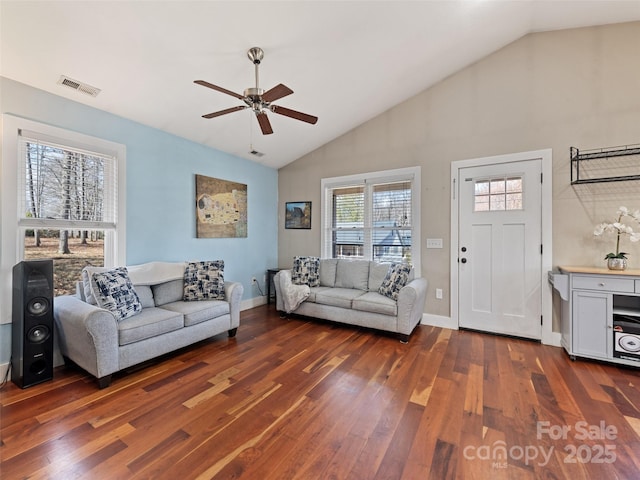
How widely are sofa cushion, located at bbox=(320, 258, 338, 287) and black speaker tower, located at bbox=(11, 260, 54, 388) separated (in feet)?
10.2

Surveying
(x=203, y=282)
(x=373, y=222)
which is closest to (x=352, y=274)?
(x=373, y=222)

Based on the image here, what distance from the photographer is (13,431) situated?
1752mm

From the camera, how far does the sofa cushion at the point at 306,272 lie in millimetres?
4266

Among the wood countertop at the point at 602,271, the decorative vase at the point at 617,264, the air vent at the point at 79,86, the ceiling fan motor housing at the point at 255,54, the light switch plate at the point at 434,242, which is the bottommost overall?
the wood countertop at the point at 602,271

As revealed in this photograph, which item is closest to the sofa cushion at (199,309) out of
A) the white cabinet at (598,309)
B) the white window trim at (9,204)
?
the white window trim at (9,204)

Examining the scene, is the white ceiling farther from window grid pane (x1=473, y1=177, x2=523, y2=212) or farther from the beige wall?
window grid pane (x1=473, y1=177, x2=523, y2=212)

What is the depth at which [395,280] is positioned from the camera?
356 cm

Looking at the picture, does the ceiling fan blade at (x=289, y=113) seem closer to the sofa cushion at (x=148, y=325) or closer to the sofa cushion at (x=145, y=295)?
the sofa cushion at (x=148, y=325)

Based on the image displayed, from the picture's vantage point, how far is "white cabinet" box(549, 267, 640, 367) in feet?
8.48

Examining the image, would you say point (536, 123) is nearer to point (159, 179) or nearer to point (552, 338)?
point (552, 338)

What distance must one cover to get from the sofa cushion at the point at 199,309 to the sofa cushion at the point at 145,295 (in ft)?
0.50

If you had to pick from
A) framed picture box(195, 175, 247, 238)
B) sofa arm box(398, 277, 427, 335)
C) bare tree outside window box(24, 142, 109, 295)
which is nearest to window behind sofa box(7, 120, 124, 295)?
bare tree outside window box(24, 142, 109, 295)

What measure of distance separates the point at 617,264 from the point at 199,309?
426cm

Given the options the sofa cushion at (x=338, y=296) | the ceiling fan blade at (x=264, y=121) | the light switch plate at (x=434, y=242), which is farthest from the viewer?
the light switch plate at (x=434, y=242)
